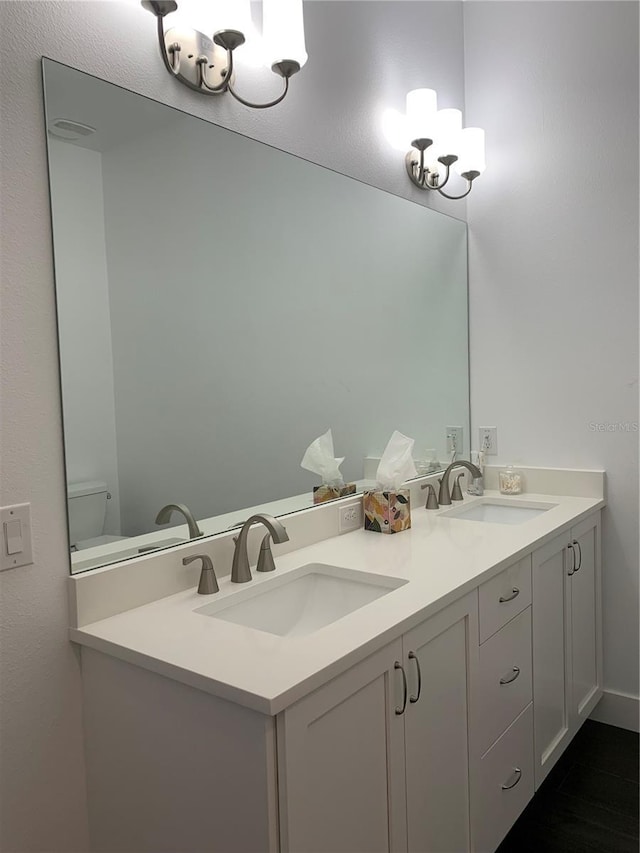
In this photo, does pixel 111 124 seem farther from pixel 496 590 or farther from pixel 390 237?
pixel 496 590

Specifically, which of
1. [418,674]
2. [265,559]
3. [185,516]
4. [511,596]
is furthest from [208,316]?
[511,596]

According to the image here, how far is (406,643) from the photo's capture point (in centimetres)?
135

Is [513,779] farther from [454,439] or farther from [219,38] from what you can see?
[219,38]

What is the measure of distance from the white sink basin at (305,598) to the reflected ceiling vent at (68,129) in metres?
1.03

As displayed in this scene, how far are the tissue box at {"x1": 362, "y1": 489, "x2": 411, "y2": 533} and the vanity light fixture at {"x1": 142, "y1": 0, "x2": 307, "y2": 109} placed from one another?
3.77 ft

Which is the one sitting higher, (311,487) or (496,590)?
(311,487)

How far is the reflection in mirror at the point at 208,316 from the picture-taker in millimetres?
1375

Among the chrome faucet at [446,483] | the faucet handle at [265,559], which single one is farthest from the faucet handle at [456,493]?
the faucet handle at [265,559]

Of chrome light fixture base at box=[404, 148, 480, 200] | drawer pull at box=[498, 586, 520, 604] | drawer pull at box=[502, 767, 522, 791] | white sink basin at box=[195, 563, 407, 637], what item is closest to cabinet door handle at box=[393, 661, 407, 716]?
white sink basin at box=[195, 563, 407, 637]

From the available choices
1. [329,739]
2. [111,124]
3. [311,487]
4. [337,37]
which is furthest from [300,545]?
[337,37]

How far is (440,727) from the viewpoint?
4.85 ft

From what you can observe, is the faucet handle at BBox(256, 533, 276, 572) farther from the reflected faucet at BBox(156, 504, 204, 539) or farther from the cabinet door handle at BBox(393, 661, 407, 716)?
the cabinet door handle at BBox(393, 661, 407, 716)

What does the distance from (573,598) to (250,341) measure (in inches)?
54.7

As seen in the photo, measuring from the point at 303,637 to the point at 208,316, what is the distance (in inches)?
33.5
